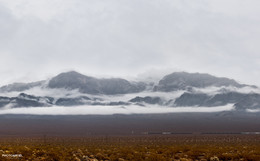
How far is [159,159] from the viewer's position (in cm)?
2580

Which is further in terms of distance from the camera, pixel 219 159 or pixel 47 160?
pixel 219 159

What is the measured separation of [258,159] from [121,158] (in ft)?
35.5

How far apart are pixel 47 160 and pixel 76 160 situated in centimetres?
233

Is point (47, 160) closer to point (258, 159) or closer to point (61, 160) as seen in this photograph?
point (61, 160)

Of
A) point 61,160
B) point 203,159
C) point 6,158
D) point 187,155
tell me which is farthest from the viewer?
point 187,155

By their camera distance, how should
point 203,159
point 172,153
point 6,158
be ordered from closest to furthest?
1. point 6,158
2. point 203,159
3. point 172,153

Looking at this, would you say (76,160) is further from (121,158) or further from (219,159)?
(219,159)

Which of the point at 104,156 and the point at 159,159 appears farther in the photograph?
the point at 104,156

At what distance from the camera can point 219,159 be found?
27.7m

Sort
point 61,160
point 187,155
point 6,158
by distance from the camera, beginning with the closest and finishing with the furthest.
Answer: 1. point 6,158
2. point 61,160
3. point 187,155

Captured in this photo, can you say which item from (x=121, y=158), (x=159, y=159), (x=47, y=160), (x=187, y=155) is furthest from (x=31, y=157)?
(x=187, y=155)

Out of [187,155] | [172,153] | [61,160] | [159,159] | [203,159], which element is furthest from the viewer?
[172,153]

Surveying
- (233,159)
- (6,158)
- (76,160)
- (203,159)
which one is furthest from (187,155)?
(6,158)

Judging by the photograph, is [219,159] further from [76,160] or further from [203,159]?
[76,160]
